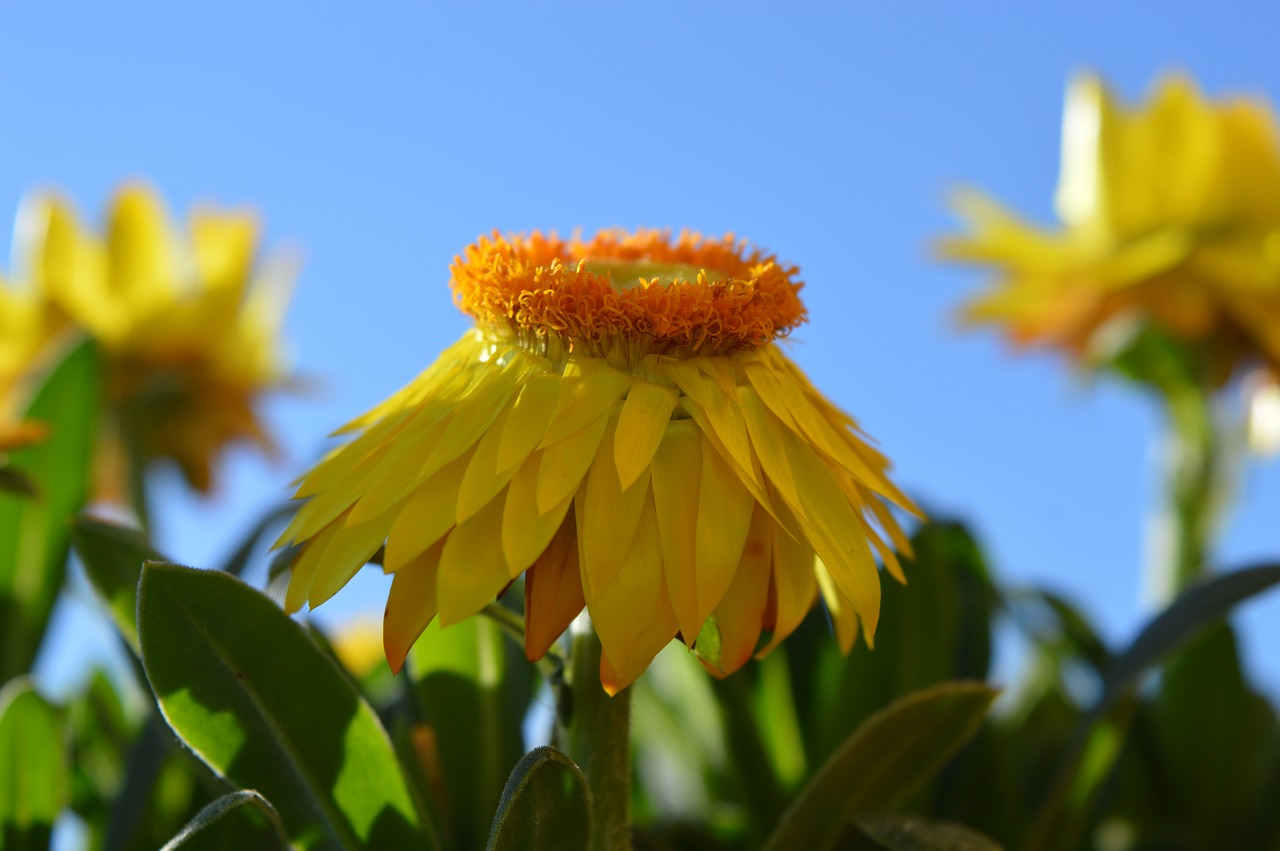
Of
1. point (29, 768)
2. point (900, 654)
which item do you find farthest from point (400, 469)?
point (900, 654)

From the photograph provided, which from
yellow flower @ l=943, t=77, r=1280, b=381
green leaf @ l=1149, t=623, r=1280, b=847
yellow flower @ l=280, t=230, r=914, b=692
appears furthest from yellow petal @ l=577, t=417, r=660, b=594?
yellow flower @ l=943, t=77, r=1280, b=381

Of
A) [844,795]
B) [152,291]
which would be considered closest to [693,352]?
[844,795]

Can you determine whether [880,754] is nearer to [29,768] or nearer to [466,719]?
[466,719]

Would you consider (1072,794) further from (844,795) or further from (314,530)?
(314,530)

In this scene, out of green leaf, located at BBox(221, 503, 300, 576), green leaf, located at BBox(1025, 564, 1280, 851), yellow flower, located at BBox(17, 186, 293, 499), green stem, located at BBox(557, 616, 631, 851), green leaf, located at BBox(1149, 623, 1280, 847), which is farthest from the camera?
yellow flower, located at BBox(17, 186, 293, 499)

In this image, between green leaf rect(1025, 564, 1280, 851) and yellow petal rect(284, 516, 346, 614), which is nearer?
yellow petal rect(284, 516, 346, 614)

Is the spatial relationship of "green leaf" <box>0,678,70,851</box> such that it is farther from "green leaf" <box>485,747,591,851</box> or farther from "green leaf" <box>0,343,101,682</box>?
"green leaf" <box>485,747,591,851</box>
